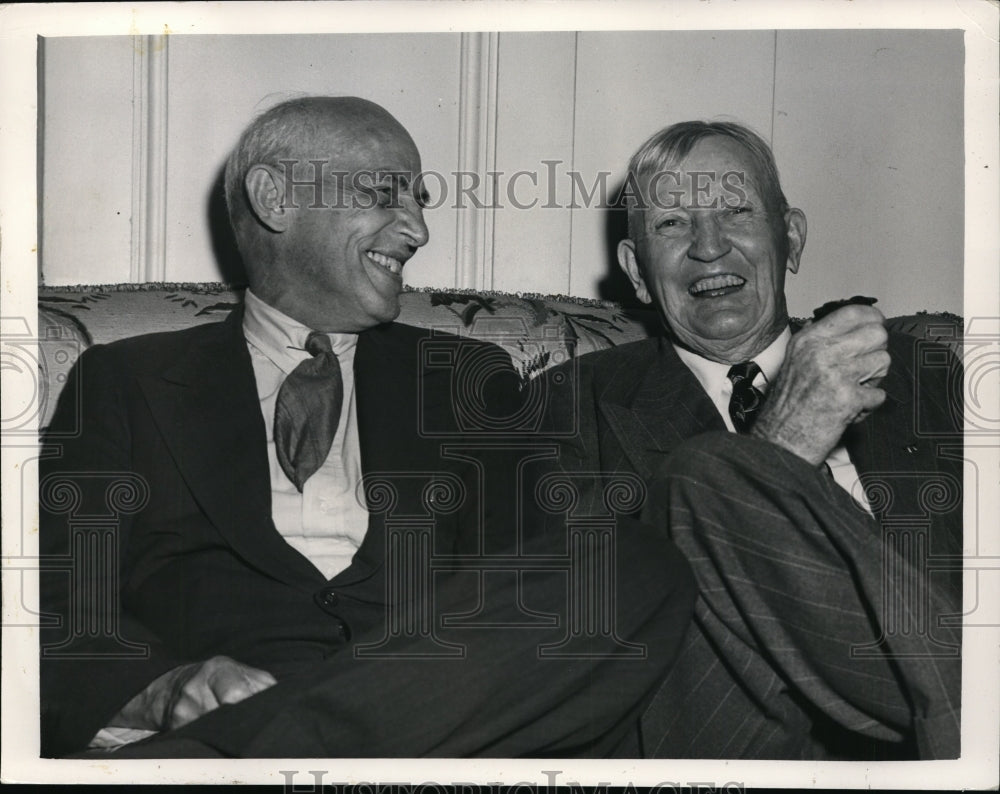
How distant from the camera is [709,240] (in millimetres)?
2297

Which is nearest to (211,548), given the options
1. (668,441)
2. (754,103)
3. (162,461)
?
(162,461)

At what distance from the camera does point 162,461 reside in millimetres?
2271

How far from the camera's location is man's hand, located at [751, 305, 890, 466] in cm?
224

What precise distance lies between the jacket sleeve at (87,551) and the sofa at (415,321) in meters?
0.05

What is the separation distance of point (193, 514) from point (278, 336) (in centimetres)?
→ 37

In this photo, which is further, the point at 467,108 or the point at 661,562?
the point at 467,108

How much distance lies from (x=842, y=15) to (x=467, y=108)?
760mm

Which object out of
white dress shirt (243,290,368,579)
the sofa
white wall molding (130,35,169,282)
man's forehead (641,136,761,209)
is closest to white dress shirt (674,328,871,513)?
the sofa

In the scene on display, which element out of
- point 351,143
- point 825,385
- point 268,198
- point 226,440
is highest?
point 351,143

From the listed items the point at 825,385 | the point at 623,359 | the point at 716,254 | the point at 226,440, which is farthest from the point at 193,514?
the point at 825,385

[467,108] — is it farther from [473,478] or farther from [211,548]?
[211,548]

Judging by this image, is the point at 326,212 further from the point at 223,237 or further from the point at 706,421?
the point at 706,421

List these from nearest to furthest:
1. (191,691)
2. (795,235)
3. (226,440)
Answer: (191,691), (226,440), (795,235)

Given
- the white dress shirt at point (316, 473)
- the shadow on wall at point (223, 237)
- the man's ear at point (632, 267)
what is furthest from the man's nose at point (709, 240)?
the shadow on wall at point (223, 237)
